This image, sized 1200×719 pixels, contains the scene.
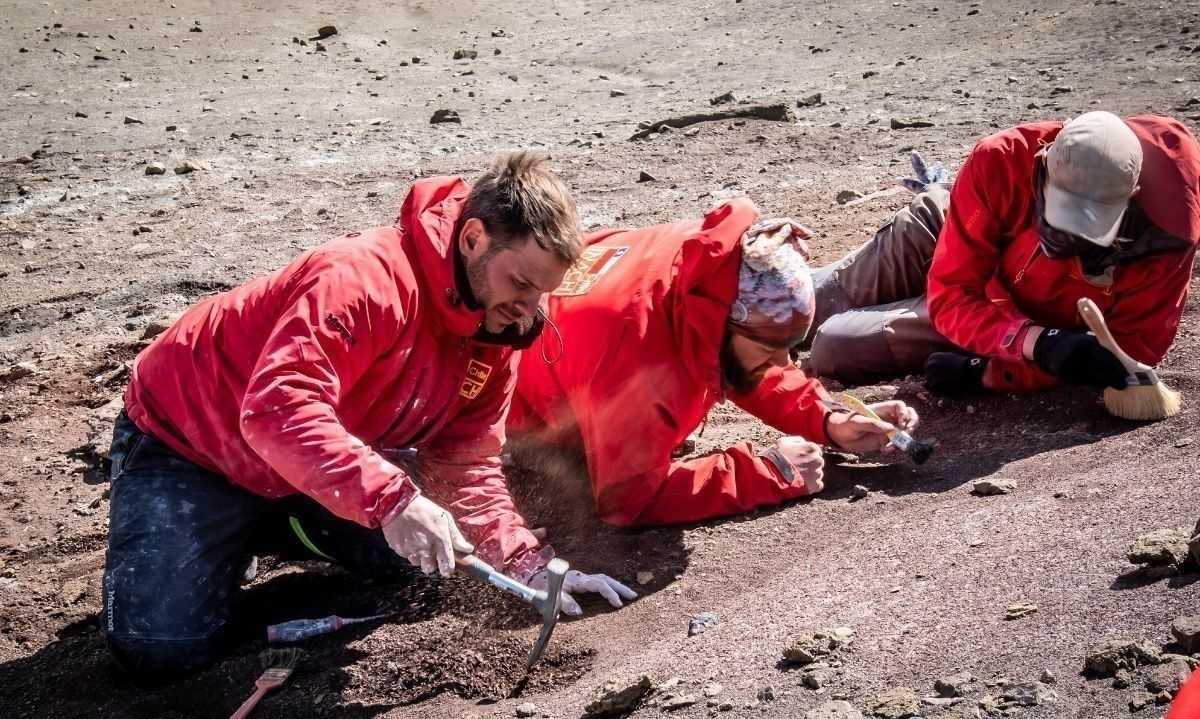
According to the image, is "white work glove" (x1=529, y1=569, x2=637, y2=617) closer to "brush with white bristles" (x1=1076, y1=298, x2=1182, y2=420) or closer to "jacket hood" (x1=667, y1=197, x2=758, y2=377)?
"jacket hood" (x1=667, y1=197, x2=758, y2=377)

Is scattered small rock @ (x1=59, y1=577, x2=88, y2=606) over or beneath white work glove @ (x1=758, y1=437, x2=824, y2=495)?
beneath

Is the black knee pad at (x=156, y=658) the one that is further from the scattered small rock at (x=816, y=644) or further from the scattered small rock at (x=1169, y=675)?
the scattered small rock at (x=1169, y=675)

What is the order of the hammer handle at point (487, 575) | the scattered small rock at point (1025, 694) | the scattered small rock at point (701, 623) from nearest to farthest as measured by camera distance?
1. the scattered small rock at point (1025, 694)
2. the hammer handle at point (487, 575)
3. the scattered small rock at point (701, 623)

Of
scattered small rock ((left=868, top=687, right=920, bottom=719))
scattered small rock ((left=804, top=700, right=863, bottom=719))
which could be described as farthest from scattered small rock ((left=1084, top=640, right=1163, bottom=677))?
scattered small rock ((left=804, top=700, right=863, bottom=719))

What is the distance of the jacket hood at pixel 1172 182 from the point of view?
3.74 metres

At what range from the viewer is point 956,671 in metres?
2.50

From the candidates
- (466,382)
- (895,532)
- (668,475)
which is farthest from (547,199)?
(895,532)

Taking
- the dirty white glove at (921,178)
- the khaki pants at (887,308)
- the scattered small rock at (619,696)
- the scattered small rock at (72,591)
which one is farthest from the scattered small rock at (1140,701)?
the dirty white glove at (921,178)

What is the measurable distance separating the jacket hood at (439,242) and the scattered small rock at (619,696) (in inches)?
39.0

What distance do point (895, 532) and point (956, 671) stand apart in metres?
0.96

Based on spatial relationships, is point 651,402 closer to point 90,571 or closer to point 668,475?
point 668,475

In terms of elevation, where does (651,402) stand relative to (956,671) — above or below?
above

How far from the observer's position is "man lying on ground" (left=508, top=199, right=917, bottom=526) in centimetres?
343

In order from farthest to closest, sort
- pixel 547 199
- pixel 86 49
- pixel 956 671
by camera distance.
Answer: pixel 86 49 < pixel 547 199 < pixel 956 671
